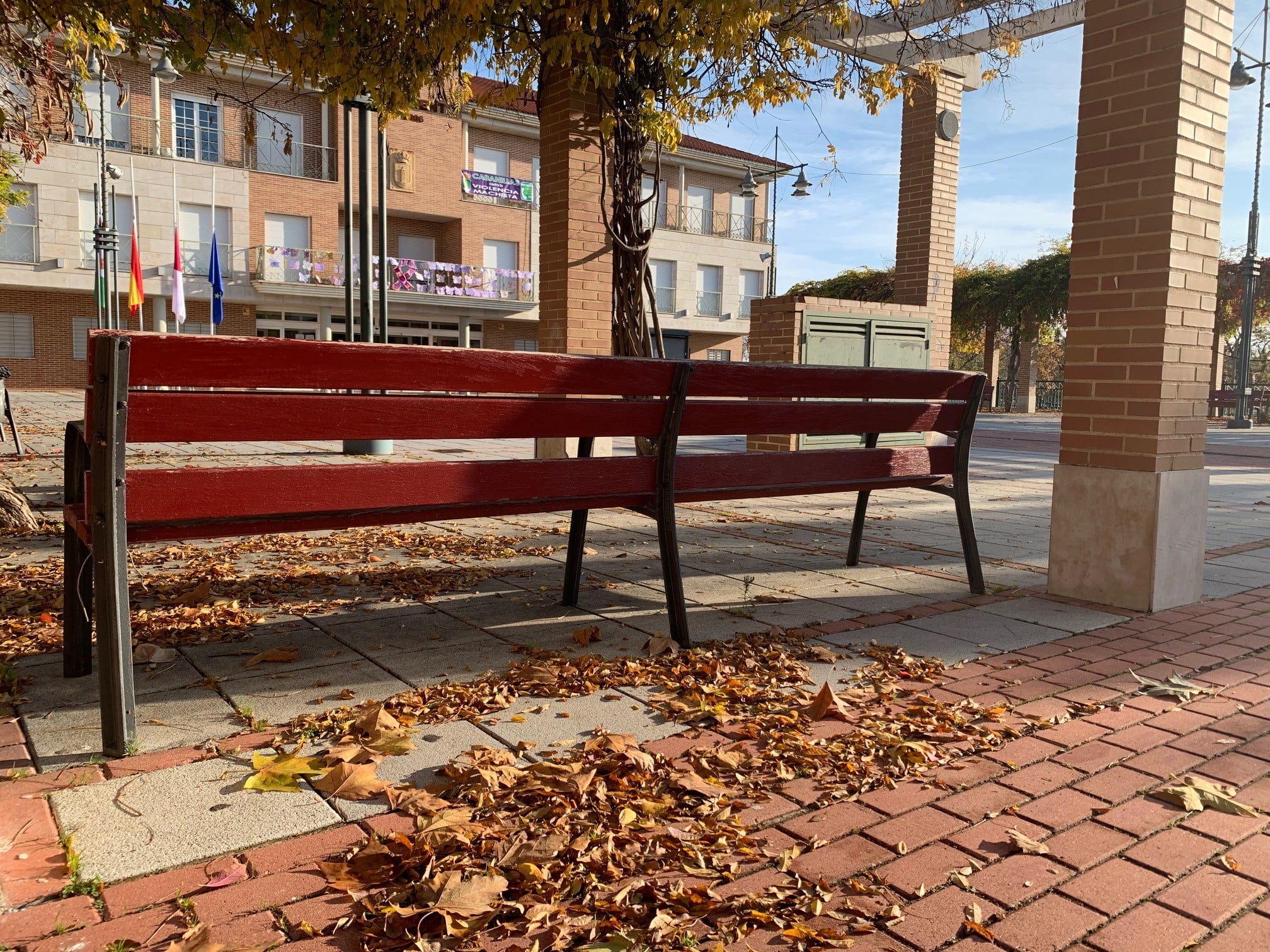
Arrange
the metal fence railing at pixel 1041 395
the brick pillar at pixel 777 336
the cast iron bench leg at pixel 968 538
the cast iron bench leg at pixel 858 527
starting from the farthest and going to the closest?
the metal fence railing at pixel 1041 395 → the brick pillar at pixel 777 336 → the cast iron bench leg at pixel 858 527 → the cast iron bench leg at pixel 968 538

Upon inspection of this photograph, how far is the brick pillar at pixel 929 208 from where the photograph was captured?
11.6 meters

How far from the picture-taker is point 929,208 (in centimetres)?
1173

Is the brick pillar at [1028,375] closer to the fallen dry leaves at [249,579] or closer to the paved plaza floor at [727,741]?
the paved plaza floor at [727,741]

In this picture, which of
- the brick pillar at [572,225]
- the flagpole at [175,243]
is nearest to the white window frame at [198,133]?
the flagpole at [175,243]

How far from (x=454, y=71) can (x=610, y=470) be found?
452cm

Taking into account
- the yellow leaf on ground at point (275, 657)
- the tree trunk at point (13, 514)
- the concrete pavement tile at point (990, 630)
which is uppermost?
the tree trunk at point (13, 514)

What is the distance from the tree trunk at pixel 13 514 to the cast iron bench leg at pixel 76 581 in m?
3.27

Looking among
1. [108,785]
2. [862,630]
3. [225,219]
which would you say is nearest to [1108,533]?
[862,630]

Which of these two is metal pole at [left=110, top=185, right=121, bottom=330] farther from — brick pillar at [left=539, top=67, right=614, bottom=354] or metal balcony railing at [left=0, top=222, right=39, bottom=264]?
brick pillar at [left=539, top=67, right=614, bottom=354]

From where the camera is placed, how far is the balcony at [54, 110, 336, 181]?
30.5m

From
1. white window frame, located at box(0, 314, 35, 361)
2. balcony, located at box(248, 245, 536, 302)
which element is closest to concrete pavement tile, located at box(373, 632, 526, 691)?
balcony, located at box(248, 245, 536, 302)

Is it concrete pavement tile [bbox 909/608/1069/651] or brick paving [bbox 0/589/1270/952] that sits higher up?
concrete pavement tile [bbox 909/608/1069/651]

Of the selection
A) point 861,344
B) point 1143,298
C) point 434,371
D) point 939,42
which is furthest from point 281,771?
point 861,344

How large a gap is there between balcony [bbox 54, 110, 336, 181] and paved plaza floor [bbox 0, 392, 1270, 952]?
29.6m
